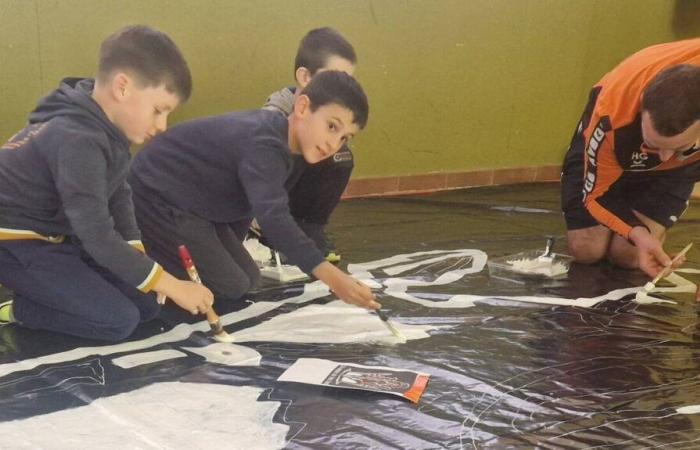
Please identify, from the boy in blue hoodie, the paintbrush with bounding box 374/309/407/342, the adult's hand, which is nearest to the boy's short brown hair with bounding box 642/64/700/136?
the adult's hand

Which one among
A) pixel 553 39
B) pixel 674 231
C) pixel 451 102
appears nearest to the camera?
pixel 674 231

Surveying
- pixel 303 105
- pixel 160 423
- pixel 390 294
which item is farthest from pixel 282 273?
pixel 160 423

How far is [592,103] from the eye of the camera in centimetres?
209

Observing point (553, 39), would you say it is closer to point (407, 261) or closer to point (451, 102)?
point (451, 102)

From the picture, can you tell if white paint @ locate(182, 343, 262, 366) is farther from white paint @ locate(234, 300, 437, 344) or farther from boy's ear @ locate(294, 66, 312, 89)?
boy's ear @ locate(294, 66, 312, 89)

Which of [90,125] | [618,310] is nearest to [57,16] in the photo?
[90,125]

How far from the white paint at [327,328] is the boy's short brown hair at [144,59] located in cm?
49

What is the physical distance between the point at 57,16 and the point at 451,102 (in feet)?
5.51

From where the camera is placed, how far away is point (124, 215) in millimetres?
1451

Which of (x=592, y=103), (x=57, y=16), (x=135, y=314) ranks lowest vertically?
(x=135, y=314)

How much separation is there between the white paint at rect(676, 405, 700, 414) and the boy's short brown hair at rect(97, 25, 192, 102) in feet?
3.31

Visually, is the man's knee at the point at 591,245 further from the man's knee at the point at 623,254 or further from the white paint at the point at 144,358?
the white paint at the point at 144,358

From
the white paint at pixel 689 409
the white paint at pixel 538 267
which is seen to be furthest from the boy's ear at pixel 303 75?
the white paint at pixel 689 409

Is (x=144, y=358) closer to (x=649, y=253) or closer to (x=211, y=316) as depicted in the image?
(x=211, y=316)
